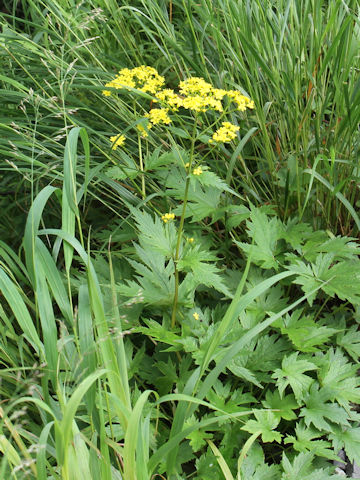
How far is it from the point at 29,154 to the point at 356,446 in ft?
4.11

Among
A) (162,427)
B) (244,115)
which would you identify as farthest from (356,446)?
(244,115)

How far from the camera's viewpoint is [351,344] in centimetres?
147

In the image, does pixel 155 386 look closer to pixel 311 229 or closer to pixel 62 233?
pixel 62 233

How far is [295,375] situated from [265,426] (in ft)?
0.47

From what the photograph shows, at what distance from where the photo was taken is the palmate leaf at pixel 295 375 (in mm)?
1312

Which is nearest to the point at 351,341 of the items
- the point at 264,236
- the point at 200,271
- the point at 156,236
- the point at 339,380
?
the point at 339,380

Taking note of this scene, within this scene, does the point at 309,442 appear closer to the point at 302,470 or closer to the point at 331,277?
the point at 302,470

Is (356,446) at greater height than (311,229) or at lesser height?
lesser

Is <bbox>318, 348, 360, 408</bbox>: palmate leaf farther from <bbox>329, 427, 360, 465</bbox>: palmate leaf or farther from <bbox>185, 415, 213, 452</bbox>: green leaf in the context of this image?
<bbox>185, 415, 213, 452</bbox>: green leaf

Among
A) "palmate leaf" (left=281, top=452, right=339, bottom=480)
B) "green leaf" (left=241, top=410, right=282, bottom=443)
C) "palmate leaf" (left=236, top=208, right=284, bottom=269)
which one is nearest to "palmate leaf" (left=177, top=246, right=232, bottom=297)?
"palmate leaf" (left=236, top=208, right=284, bottom=269)

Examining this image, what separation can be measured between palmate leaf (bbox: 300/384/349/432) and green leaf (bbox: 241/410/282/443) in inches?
2.9

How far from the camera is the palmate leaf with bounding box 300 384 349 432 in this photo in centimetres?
128

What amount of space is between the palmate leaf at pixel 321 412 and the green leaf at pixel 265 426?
74 millimetres

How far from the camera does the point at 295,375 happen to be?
1330mm
